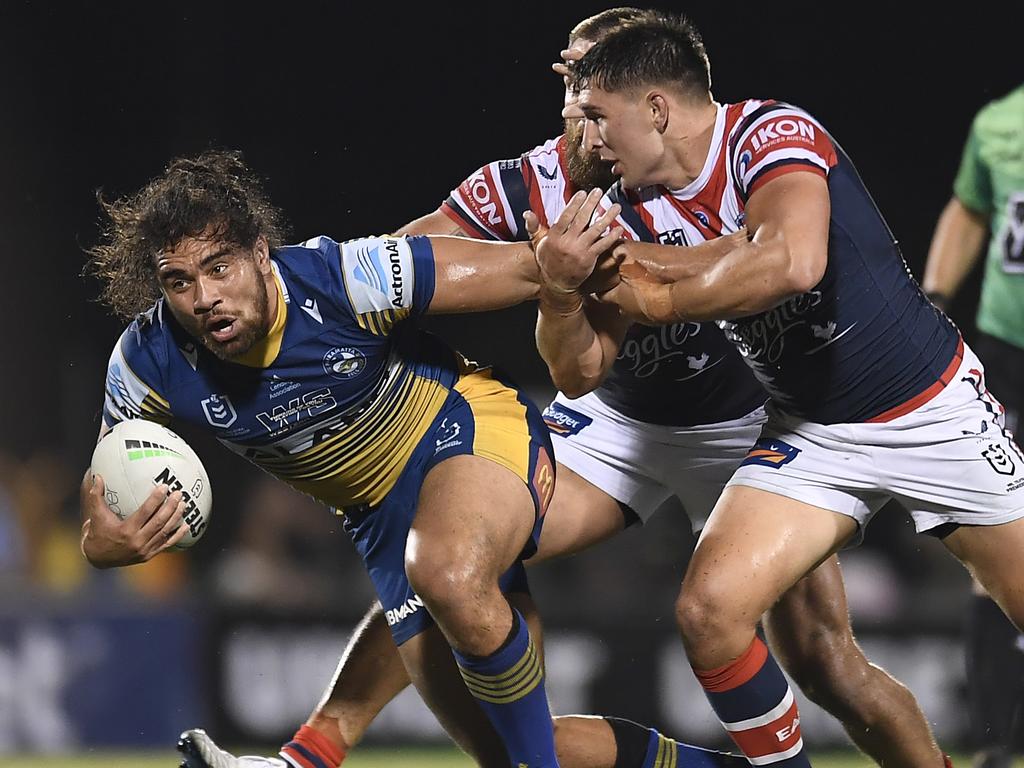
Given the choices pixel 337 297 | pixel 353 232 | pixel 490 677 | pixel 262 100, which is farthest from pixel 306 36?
pixel 490 677

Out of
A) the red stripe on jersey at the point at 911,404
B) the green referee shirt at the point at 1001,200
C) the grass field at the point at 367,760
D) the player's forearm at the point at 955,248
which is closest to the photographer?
the red stripe on jersey at the point at 911,404

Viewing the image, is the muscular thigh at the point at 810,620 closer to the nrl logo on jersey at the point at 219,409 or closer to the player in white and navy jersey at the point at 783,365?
the player in white and navy jersey at the point at 783,365

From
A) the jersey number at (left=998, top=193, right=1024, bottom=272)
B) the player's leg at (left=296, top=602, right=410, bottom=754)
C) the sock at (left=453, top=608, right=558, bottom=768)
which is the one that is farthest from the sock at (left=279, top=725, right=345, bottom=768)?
the jersey number at (left=998, top=193, right=1024, bottom=272)

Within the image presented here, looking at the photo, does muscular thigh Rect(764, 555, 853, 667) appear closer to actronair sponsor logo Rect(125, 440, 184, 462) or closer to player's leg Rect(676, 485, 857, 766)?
player's leg Rect(676, 485, 857, 766)

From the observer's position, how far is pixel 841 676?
3766 mm

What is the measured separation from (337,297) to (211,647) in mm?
3345

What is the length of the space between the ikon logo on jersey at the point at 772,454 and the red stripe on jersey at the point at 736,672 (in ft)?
1.37

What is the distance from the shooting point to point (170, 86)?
8945mm

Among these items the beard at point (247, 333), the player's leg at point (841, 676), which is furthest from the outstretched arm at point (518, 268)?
the player's leg at point (841, 676)

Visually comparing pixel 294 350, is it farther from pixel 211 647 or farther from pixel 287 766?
pixel 211 647

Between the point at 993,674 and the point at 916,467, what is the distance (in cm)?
164

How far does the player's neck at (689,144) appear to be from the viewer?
3418 mm

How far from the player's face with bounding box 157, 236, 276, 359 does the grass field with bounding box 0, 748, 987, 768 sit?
124 inches

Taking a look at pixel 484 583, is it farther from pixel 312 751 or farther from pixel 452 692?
pixel 312 751
